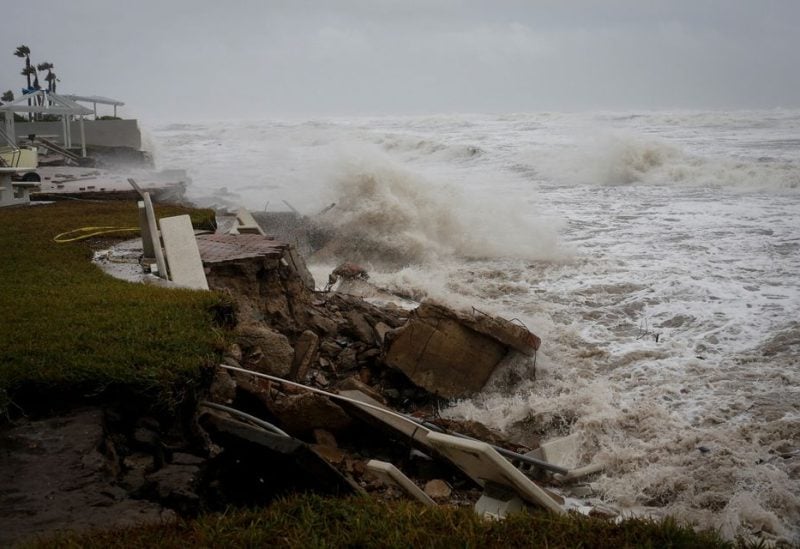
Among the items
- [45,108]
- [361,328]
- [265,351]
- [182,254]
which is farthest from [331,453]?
[45,108]

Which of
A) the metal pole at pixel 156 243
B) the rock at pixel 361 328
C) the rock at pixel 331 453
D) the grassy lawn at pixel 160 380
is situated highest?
the metal pole at pixel 156 243

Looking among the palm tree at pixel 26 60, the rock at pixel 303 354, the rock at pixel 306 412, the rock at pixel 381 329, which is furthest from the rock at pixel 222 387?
the palm tree at pixel 26 60

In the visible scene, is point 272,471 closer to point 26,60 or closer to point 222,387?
point 222,387

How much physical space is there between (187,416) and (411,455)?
172 cm

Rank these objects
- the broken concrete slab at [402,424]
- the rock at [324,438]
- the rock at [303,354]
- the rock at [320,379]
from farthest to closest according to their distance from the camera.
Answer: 1. the rock at [320,379]
2. the rock at [303,354]
3. the rock at [324,438]
4. the broken concrete slab at [402,424]

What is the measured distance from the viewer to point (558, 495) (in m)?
5.29

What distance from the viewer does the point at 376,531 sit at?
3.12 meters

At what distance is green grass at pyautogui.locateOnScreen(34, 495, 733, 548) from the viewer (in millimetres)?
3053

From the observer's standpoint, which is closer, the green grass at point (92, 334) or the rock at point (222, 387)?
the green grass at point (92, 334)

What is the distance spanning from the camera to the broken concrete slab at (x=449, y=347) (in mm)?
7492

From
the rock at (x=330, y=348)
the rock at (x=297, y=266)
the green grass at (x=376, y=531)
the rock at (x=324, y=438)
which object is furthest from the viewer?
the rock at (x=297, y=266)

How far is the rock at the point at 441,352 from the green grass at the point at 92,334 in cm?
217

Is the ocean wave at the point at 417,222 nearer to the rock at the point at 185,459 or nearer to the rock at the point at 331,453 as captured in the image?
the rock at the point at 331,453

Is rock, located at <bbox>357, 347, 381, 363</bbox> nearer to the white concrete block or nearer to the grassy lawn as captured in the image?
the grassy lawn
